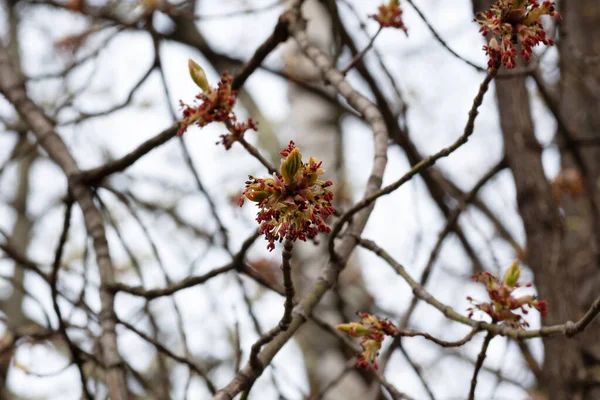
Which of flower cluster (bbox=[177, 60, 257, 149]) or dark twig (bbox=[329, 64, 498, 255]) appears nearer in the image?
dark twig (bbox=[329, 64, 498, 255])

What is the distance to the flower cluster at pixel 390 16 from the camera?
1.92 meters

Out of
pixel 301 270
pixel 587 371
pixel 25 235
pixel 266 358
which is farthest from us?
pixel 25 235

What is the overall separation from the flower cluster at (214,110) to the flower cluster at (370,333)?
0.48m

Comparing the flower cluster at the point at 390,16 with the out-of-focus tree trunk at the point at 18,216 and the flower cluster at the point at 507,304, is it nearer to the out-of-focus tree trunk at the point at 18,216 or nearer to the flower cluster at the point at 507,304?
the flower cluster at the point at 507,304

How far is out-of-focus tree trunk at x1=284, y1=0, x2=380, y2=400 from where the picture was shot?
3797 mm

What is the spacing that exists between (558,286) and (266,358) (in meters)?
1.58

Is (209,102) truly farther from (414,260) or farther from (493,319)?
(414,260)

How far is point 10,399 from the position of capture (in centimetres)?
250

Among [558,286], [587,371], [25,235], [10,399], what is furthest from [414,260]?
[25,235]

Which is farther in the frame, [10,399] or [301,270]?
[301,270]

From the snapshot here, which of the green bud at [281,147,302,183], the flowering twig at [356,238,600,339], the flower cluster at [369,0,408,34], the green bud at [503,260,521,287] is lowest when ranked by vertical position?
the flowering twig at [356,238,600,339]

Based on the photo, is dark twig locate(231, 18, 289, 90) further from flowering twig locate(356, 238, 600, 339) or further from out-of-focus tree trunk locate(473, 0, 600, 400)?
out-of-focus tree trunk locate(473, 0, 600, 400)

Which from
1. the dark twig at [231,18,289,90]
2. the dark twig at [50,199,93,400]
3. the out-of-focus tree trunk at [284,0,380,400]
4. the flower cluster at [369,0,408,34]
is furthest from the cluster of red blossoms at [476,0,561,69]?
the out-of-focus tree trunk at [284,0,380,400]

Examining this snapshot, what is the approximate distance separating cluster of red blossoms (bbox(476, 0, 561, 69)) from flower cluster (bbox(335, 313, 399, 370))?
0.56 m
